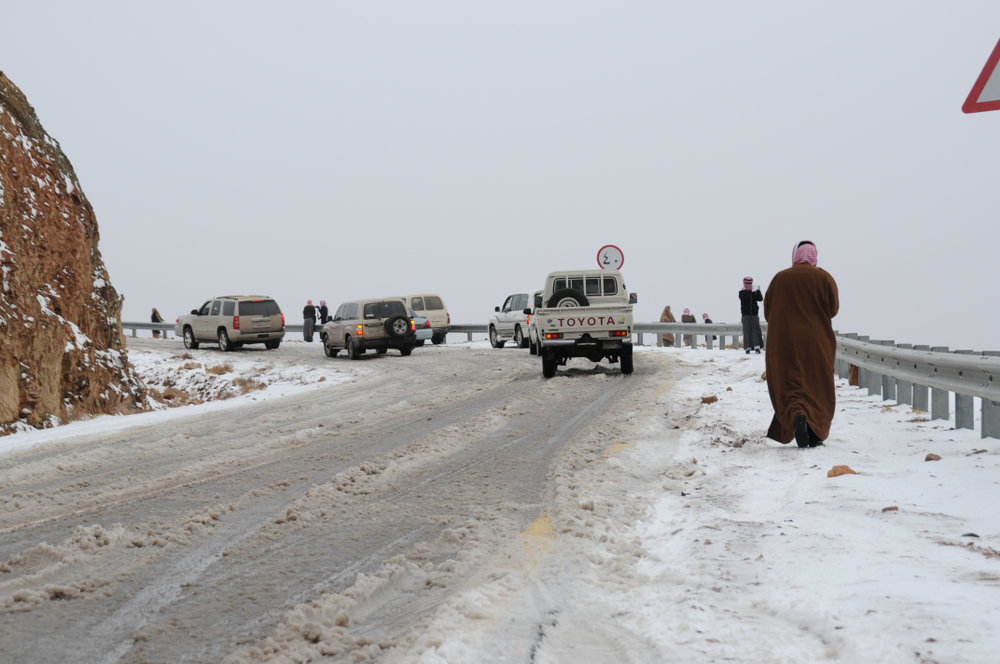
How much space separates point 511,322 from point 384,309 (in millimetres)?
6098

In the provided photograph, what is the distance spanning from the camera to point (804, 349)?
8.19 m

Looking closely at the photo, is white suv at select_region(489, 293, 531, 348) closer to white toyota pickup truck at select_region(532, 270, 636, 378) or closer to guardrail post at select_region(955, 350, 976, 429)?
white toyota pickup truck at select_region(532, 270, 636, 378)

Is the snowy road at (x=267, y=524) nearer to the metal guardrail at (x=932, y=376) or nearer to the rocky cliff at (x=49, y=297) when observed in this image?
the rocky cliff at (x=49, y=297)

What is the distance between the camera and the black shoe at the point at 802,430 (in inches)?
319

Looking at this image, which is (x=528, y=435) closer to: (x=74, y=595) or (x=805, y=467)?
(x=805, y=467)

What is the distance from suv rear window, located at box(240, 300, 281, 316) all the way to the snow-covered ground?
26.6 metres

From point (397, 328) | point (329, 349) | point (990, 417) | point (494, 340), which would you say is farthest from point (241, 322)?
point (990, 417)

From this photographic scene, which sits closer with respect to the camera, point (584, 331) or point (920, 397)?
point (920, 397)

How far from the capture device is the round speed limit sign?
2323cm

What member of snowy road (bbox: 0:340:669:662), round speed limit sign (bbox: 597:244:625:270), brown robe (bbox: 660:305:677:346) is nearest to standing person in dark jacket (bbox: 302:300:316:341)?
brown robe (bbox: 660:305:677:346)

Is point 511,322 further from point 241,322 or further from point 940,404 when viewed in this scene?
point 940,404

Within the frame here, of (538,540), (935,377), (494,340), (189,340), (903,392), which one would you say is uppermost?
(935,377)

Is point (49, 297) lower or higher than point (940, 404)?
higher

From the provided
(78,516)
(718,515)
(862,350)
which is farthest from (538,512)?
(862,350)
